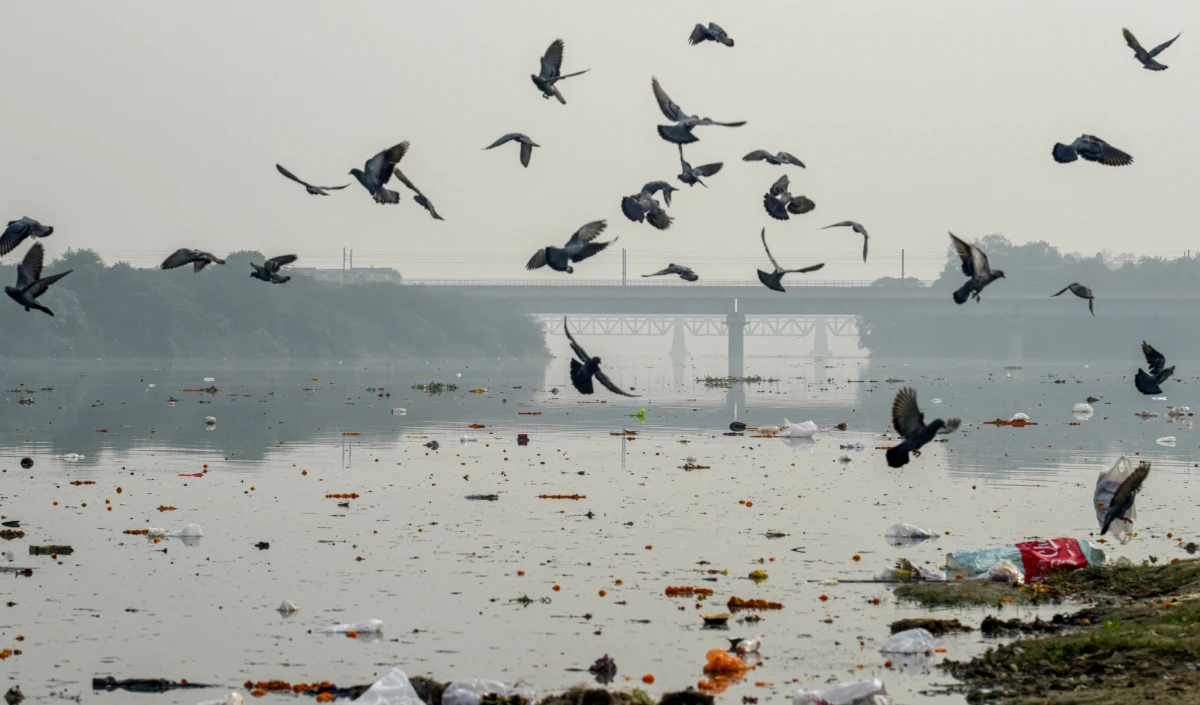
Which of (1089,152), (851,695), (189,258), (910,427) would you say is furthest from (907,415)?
(189,258)

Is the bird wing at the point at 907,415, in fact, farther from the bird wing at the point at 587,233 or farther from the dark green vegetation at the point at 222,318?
the dark green vegetation at the point at 222,318

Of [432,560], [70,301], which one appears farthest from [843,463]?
[70,301]

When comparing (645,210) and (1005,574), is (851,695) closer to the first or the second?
(1005,574)

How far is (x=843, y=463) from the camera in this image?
1064 inches

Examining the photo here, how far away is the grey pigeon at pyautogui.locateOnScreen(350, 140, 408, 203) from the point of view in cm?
1544

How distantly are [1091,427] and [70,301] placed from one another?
106085 mm

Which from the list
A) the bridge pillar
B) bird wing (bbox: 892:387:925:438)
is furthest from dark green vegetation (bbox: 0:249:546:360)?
bird wing (bbox: 892:387:925:438)

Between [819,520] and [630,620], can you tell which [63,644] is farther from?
[819,520]

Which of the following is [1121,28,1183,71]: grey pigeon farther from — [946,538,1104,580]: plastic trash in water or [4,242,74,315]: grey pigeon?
[4,242,74,315]: grey pigeon

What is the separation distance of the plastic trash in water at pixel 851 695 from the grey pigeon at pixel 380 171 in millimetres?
8413

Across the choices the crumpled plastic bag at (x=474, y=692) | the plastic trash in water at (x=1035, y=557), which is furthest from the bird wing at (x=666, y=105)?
the crumpled plastic bag at (x=474, y=692)

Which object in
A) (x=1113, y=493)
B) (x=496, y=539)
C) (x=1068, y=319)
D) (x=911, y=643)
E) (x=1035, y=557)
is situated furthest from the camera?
(x=1068, y=319)

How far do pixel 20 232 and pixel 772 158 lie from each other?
9.06 metres

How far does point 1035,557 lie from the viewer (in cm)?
1441
